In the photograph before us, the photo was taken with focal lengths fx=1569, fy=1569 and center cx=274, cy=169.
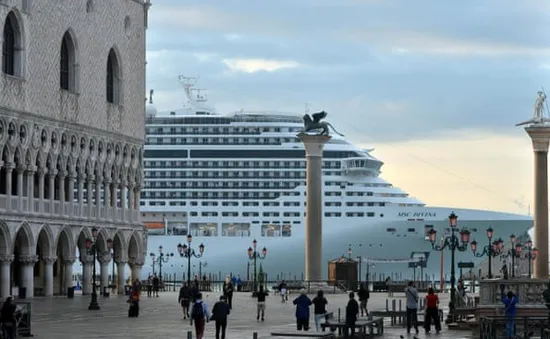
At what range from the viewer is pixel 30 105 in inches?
2589

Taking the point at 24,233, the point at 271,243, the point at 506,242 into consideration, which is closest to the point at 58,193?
the point at 24,233

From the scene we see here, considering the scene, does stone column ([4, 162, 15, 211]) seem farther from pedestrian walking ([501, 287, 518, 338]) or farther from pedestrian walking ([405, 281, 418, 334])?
pedestrian walking ([501, 287, 518, 338])

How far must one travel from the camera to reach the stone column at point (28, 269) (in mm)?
66062

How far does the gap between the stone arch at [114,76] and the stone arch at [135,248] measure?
7.31 m

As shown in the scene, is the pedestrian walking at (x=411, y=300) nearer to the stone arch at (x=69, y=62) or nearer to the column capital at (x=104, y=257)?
the stone arch at (x=69, y=62)

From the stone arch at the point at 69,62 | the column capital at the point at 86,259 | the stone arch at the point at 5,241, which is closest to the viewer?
the stone arch at the point at 5,241

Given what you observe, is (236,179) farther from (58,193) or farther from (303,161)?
(58,193)

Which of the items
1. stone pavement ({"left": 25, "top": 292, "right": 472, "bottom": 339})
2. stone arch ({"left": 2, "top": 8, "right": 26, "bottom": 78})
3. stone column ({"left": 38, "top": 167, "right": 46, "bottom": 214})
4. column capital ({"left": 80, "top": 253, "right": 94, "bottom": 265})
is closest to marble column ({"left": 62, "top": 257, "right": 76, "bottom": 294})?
column capital ({"left": 80, "top": 253, "right": 94, "bottom": 265})

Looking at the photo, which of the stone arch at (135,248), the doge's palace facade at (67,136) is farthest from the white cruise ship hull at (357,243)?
the doge's palace facade at (67,136)

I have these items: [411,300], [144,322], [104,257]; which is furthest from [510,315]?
[104,257]

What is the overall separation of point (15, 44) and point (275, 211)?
56.5 meters

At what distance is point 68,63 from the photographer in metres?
71.8

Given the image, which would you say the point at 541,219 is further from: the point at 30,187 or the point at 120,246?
the point at 30,187

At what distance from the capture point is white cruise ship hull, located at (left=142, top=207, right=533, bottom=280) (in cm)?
11800
